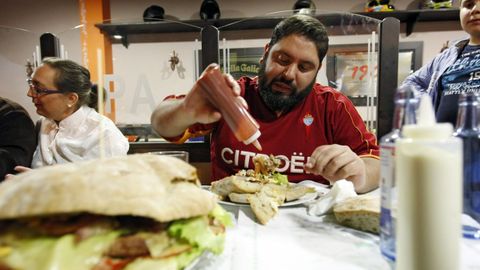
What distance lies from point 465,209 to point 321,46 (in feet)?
4.42

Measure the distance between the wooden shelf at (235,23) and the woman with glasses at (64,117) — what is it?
1566 millimetres

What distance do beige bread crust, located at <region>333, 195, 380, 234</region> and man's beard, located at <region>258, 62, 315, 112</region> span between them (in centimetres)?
104

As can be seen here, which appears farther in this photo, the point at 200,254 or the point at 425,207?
the point at 200,254

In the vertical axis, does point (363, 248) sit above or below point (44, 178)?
below

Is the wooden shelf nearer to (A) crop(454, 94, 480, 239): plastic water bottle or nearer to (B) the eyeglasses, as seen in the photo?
(B) the eyeglasses

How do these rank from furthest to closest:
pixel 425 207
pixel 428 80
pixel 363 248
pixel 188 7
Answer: pixel 188 7 < pixel 428 80 < pixel 363 248 < pixel 425 207

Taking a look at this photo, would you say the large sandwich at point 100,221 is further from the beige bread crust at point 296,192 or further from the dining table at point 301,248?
the beige bread crust at point 296,192

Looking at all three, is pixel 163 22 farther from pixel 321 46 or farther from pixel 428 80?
pixel 428 80

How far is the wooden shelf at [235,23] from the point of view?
349cm

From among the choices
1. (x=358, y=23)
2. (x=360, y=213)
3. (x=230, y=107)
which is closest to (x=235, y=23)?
(x=358, y=23)

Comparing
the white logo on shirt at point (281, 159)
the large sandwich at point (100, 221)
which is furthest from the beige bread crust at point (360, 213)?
the white logo on shirt at point (281, 159)

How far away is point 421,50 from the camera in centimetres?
379

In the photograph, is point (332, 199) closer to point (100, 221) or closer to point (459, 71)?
point (100, 221)

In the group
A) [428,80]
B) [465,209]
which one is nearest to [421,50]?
[428,80]
